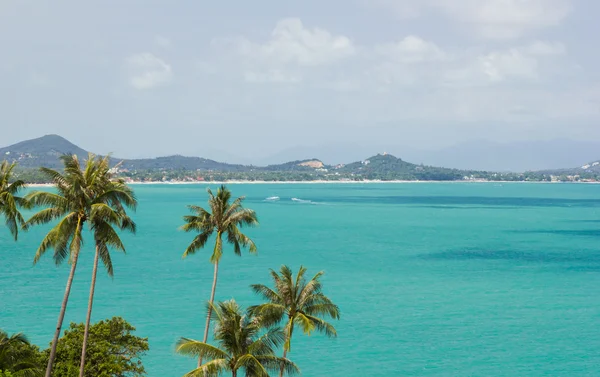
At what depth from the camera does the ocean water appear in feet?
146

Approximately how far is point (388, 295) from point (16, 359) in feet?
137

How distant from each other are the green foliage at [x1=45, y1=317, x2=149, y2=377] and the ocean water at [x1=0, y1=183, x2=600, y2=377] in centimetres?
970

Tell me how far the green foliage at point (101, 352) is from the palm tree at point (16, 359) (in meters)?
2.02

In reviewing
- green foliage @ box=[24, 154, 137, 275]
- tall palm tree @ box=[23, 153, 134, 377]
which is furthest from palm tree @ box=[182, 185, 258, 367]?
tall palm tree @ box=[23, 153, 134, 377]

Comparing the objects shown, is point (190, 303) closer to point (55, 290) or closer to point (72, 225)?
point (55, 290)

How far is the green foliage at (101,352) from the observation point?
28.8m

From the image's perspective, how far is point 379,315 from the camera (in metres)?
54.8

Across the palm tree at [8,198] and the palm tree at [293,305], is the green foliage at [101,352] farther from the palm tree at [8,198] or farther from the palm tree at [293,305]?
the palm tree at [293,305]

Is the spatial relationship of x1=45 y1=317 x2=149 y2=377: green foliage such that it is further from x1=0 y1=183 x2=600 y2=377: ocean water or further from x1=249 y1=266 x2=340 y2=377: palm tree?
x1=0 y1=183 x2=600 y2=377: ocean water

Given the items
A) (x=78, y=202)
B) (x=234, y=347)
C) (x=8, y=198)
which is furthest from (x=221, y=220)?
(x=234, y=347)

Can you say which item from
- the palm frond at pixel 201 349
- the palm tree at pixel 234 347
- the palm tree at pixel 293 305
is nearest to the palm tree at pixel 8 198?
the palm frond at pixel 201 349

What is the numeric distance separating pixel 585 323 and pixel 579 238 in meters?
61.5

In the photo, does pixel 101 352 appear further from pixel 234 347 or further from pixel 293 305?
pixel 293 305

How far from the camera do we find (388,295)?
2467 inches
